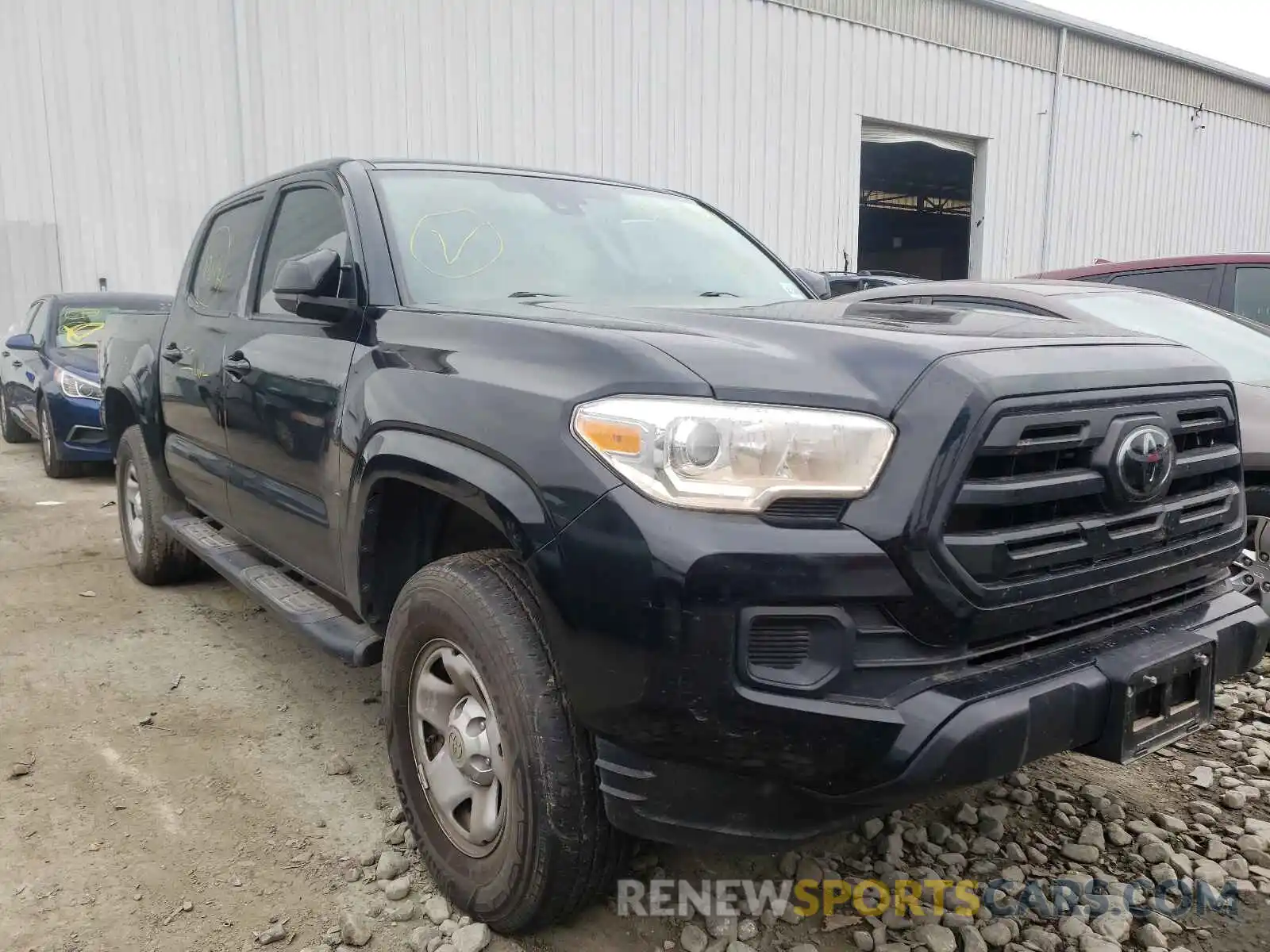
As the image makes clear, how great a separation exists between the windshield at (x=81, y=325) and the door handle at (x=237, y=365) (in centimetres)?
586

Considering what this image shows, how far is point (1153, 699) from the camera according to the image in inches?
76.4

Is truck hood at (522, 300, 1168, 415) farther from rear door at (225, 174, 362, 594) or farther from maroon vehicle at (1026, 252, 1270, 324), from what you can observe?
maroon vehicle at (1026, 252, 1270, 324)

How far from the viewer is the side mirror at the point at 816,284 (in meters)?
3.75

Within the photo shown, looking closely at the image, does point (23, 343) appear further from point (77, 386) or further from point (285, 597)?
point (285, 597)

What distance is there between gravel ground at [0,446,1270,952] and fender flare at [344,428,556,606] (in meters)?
0.76

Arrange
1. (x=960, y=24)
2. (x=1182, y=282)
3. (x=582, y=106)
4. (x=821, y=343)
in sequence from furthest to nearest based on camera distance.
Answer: (x=960, y=24) → (x=582, y=106) → (x=1182, y=282) → (x=821, y=343)

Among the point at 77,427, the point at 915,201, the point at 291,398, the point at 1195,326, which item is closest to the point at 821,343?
the point at 291,398

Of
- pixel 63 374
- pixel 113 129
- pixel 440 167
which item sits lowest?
pixel 63 374

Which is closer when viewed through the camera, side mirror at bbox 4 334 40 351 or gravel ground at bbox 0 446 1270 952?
gravel ground at bbox 0 446 1270 952

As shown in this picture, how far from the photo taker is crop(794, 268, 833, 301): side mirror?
375 centimetres

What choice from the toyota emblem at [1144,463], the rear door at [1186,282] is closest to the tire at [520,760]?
the toyota emblem at [1144,463]

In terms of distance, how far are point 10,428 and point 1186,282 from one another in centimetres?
1095

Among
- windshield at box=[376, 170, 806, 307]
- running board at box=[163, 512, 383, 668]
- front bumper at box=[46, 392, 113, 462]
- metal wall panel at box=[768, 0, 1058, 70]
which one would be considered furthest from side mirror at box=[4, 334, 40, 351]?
metal wall panel at box=[768, 0, 1058, 70]

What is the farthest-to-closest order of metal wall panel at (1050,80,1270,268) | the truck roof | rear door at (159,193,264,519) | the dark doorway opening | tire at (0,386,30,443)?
the dark doorway opening < metal wall panel at (1050,80,1270,268) < tire at (0,386,30,443) < rear door at (159,193,264,519) < the truck roof
